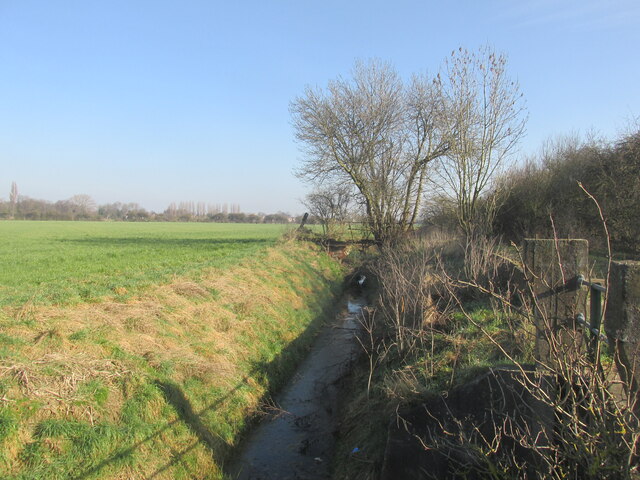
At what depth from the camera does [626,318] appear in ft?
→ 8.63

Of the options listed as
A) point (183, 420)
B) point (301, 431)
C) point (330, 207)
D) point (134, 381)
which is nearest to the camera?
point (134, 381)

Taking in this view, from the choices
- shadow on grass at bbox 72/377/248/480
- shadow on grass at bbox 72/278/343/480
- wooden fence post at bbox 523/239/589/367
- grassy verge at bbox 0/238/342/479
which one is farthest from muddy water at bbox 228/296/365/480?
wooden fence post at bbox 523/239/589/367

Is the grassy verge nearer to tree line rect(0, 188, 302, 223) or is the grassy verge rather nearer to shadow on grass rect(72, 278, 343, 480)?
shadow on grass rect(72, 278, 343, 480)

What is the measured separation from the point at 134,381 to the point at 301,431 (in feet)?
9.90

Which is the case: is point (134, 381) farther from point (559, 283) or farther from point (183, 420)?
point (559, 283)

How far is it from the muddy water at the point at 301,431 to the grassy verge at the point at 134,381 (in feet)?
1.21

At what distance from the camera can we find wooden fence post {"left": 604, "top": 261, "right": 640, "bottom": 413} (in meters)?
2.60

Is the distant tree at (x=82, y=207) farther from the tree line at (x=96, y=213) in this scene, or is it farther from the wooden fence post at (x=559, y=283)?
the wooden fence post at (x=559, y=283)

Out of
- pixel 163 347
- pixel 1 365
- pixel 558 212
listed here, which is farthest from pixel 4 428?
pixel 558 212

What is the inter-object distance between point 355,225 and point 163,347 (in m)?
23.6

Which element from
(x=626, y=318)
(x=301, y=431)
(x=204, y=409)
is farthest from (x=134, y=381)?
(x=626, y=318)

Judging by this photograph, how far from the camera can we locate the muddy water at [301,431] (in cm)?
→ 693

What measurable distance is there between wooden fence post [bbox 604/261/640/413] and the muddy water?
5094mm

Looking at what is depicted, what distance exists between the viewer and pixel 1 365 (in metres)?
5.74
